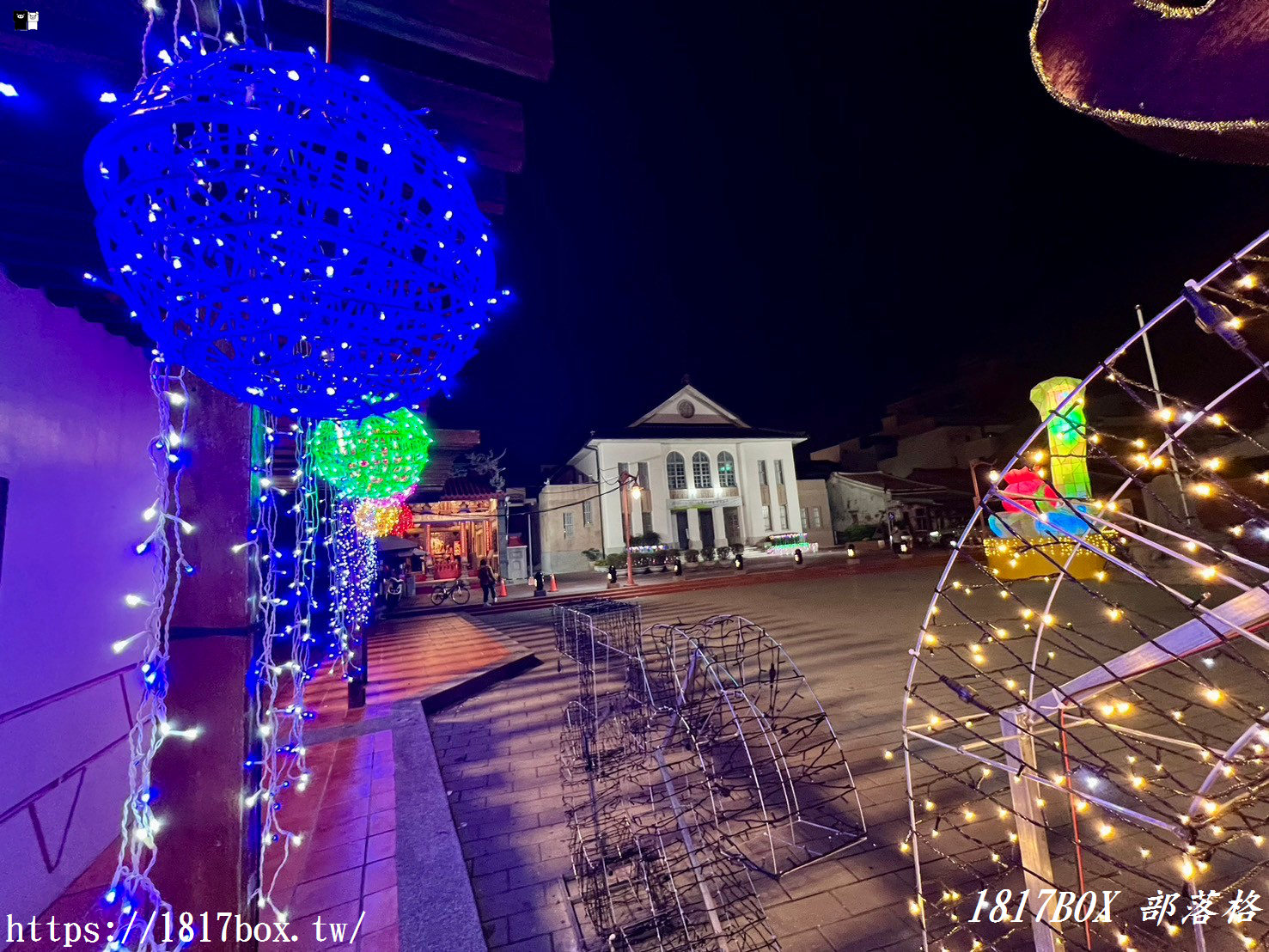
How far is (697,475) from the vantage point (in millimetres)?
28250

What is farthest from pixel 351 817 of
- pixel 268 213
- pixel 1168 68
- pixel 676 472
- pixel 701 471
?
pixel 701 471

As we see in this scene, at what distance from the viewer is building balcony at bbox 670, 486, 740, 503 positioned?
27.4 metres

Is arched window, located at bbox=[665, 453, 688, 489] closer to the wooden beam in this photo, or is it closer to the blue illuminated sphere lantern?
the wooden beam

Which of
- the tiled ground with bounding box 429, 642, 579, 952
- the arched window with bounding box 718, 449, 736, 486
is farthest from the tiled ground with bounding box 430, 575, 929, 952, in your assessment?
the arched window with bounding box 718, 449, 736, 486

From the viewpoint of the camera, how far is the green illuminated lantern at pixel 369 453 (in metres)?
4.64

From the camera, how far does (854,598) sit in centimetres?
1298

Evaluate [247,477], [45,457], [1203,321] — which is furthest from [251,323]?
Answer: [45,457]

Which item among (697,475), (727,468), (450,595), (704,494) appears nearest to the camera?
(450,595)

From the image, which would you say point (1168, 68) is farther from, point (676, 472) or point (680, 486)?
point (676, 472)

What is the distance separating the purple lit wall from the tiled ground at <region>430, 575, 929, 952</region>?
2.29m

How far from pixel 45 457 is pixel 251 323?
3393 mm

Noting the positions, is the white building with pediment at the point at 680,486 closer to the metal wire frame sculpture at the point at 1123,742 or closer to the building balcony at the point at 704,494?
the building balcony at the point at 704,494

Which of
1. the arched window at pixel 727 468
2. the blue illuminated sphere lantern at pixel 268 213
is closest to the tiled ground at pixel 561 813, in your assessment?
the blue illuminated sphere lantern at pixel 268 213

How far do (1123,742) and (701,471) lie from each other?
2603 centimetres
